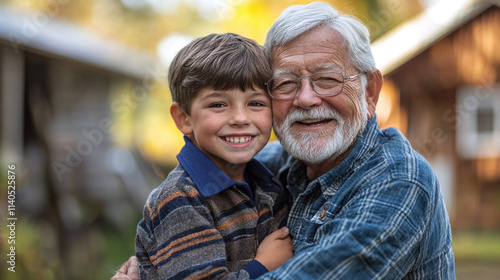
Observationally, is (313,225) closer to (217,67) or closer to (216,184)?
(216,184)

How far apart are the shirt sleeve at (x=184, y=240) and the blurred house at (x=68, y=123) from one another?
550 cm

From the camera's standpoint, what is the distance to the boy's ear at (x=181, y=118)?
2420 millimetres

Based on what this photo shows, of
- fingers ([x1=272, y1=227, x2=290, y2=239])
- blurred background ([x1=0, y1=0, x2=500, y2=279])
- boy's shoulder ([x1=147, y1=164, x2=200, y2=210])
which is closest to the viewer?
boy's shoulder ([x1=147, y1=164, x2=200, y2=210])

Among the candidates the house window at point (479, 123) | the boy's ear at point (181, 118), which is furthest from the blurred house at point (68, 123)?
the house window at point (479, 123)

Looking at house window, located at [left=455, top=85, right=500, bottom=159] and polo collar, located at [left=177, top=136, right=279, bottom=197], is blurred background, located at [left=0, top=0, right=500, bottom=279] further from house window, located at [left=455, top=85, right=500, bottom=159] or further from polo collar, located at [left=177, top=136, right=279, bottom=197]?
polo collar, located at [left=177, top=136, right=279, bottom=197]

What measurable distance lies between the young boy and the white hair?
19cm

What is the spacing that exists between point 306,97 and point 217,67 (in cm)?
49

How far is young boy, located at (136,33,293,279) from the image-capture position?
2.01 metres

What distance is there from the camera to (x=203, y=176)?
2.21 metres

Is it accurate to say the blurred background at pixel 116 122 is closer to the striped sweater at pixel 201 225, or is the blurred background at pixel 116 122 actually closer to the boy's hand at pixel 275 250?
the striped sweater at pixel 201 225

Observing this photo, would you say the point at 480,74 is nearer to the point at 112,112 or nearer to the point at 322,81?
the point at 112,112

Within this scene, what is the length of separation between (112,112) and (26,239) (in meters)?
5.38

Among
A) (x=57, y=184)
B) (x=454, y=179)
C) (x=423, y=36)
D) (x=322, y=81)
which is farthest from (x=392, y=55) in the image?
(x=322, y=81)

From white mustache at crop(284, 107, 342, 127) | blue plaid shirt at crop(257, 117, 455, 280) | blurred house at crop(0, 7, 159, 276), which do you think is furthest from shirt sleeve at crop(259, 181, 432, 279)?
blurred house at crop(0, 7, 159, 276)
